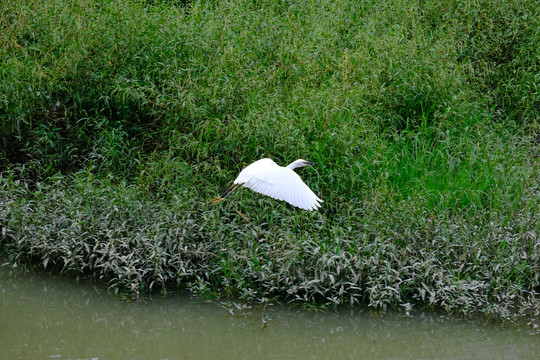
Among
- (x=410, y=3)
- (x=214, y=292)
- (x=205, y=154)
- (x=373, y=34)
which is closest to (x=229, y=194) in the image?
(x=205, y=154)

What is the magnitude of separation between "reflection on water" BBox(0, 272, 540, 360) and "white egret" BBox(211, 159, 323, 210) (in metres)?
0.69

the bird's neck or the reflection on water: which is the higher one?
the bird's neck

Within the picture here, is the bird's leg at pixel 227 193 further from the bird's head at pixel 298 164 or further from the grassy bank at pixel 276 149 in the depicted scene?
the bird's head at pixel 298 164

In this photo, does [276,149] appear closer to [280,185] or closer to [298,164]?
[298,164]

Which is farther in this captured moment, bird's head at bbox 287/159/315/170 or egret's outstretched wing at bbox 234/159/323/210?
bird's head at bbox 287/159/315/170

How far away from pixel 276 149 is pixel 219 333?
162 cm

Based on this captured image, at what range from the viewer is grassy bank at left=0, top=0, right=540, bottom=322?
178 inches

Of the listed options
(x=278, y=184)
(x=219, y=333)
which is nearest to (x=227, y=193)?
(x=278, y=184)

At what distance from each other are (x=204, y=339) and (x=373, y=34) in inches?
158

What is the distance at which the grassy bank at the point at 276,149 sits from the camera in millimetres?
4527

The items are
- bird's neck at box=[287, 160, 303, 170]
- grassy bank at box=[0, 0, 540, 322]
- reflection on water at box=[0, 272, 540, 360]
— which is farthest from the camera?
bird's neck at box=[287, 160, 303, 170]

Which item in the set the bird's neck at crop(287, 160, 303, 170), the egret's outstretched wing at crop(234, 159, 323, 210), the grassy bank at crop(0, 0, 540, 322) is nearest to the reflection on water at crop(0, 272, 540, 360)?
the grassy bank at crop(0, 0, 540, 322)

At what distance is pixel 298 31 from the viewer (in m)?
6.68

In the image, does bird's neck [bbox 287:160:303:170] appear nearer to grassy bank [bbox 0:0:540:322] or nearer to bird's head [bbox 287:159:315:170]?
bird's head [bbox 287:159:315:170]
